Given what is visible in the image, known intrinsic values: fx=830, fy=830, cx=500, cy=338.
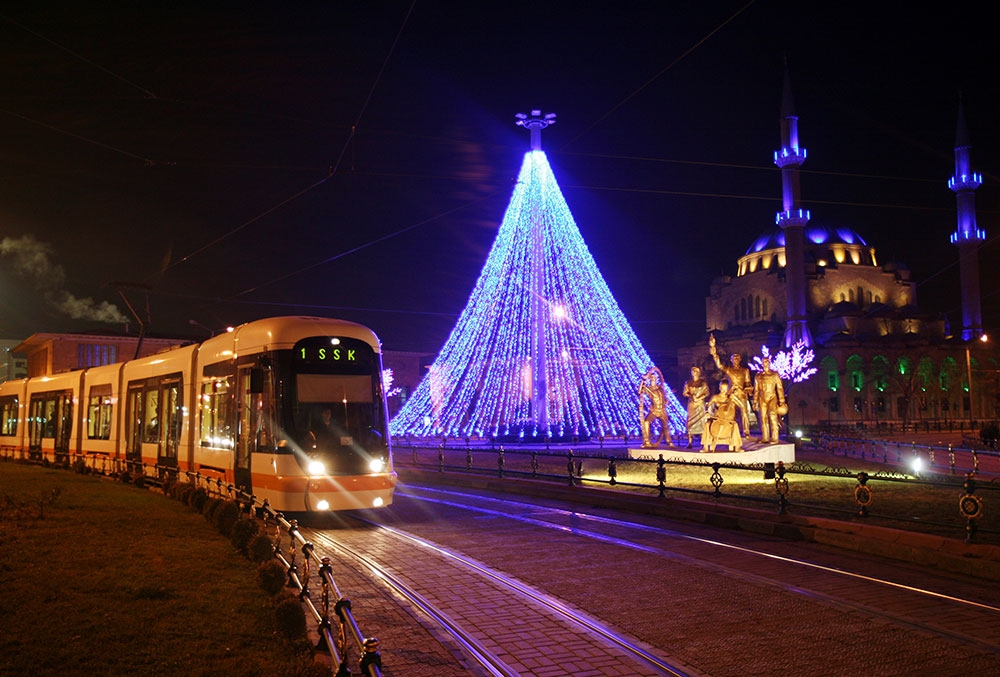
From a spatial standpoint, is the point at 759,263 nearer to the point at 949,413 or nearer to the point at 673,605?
the point at 949,413

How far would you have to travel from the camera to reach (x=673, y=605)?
8055mm

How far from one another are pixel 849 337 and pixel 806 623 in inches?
3196

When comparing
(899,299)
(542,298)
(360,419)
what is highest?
(899,299)

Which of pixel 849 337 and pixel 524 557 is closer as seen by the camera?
pixel 524 557

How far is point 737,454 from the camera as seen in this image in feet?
78.7

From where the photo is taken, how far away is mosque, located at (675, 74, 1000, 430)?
260 feet

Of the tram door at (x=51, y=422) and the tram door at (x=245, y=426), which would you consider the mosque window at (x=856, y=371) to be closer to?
the tram door at (x=51, y=422)

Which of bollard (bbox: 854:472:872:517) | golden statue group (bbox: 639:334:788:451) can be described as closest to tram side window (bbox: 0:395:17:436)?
golden statue group (bbox: 639:334:788:451)

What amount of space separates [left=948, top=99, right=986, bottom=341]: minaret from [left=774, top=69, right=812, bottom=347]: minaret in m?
14.6

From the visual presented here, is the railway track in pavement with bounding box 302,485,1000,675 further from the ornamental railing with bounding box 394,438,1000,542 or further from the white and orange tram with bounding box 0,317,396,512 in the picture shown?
the ornamental railing with bounding box 394,438,1000,542

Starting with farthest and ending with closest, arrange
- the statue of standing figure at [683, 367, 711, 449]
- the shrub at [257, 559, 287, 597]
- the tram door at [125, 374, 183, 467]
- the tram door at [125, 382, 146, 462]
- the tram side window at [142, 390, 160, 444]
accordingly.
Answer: the statue of standing figure at [683, 367, 711, 449], the tram door at [125, 382, 146, 462], the tram side window at [142, 390, 160, 444], the tram door at [125, 374, 183, 467], the shrub at [257, 559, 287, 597]

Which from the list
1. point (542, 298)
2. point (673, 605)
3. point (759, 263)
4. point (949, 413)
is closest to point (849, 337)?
point (949, 413)

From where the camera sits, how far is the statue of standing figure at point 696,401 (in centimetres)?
2616

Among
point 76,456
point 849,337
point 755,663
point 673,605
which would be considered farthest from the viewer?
point 849,337
